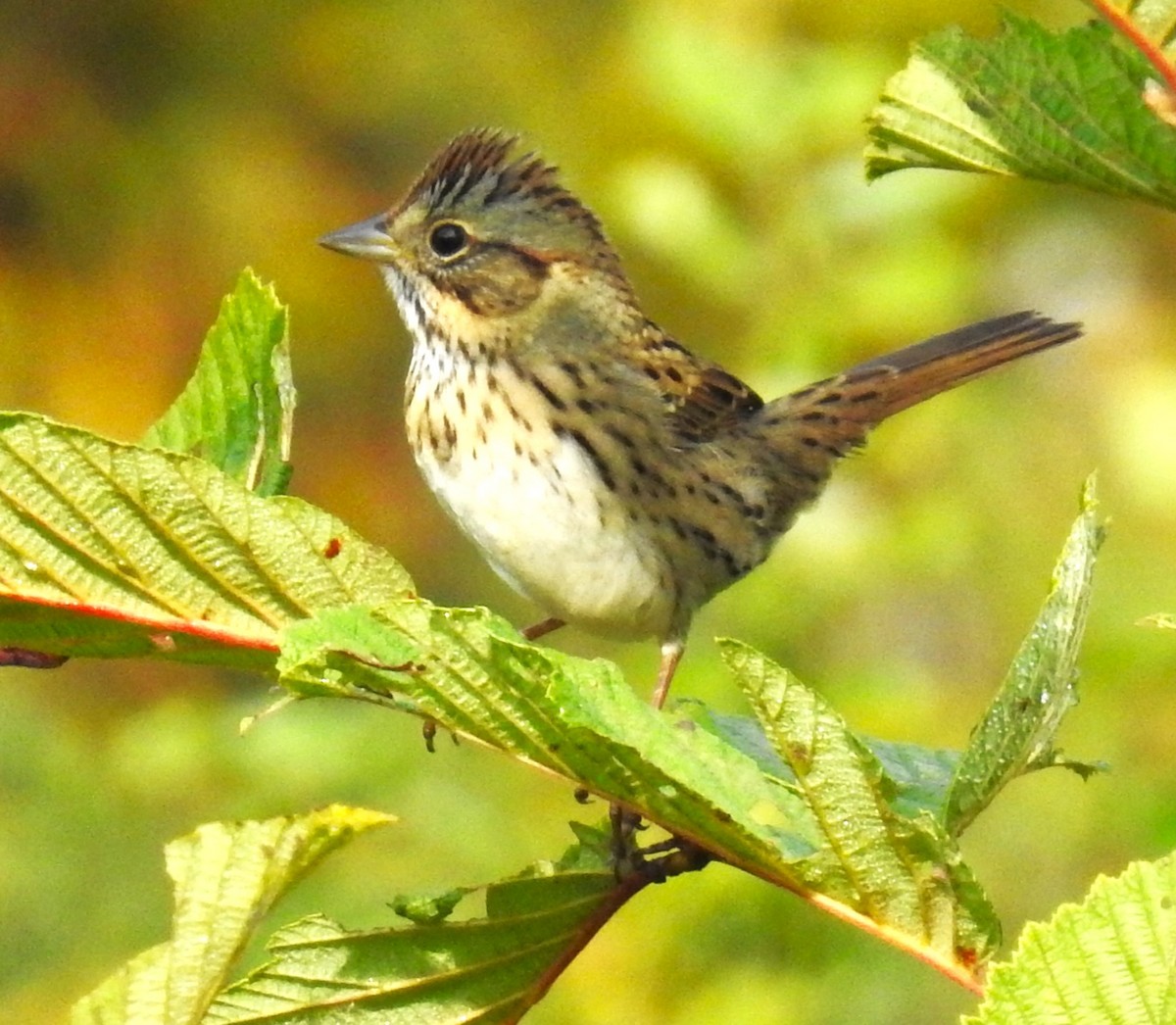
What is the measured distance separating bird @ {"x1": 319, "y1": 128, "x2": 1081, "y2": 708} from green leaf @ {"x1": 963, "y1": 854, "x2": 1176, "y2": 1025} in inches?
75.1

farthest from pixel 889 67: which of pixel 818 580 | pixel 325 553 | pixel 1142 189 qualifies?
pixel 325 553

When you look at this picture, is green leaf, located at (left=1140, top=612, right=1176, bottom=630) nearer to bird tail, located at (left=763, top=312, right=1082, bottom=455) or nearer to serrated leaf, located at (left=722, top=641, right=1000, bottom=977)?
serrated leaf, located at (left=722, top=641, right=1000, bottom=977)

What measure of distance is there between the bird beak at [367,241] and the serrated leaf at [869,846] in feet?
7.28

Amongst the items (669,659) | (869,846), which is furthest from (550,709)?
(669,659)

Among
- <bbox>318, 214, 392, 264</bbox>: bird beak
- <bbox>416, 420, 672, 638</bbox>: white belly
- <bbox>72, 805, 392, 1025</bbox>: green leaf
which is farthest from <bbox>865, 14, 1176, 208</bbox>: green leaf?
<bbox>318, 214, 392, 264</bbox>: bird beak

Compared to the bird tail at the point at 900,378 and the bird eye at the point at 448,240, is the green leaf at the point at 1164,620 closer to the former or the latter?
the bird eye at the point at 448,240

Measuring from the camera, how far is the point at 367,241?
3449 millimetres

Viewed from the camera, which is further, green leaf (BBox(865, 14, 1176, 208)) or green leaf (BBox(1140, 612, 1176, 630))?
green leaf (BBox(865, 14, 1176, 208))

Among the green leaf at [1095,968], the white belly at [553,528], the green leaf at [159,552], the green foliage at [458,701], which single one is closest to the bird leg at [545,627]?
the white belly at [553,528]

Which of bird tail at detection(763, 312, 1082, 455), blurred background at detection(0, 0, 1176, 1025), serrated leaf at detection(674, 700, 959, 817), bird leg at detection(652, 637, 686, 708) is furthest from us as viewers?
bird tail at detection(763, 312, 1082, 455)

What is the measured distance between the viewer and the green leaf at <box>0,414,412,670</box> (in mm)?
1489

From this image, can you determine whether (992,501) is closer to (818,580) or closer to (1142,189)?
(818,580)

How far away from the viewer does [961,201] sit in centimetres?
389

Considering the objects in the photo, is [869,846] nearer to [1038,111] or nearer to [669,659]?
[1038,111]
